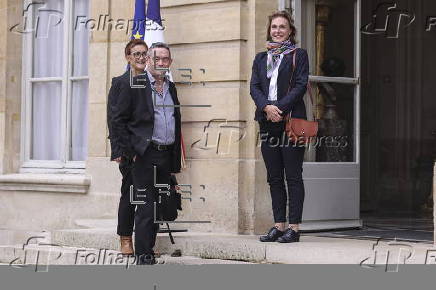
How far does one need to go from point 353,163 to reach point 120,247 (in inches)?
101

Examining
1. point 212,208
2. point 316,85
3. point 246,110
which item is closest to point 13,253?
point 212,208

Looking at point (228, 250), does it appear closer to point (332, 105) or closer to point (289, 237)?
point (289, 237)

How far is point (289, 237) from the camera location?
360 inches

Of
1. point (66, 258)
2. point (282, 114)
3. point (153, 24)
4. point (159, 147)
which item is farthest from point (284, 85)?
point (66, 258)

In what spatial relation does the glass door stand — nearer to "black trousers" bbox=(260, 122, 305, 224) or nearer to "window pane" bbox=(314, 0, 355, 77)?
"window pane" bbox=(314, 0, 355, 77)

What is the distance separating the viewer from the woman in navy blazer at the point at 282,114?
9.17 meters

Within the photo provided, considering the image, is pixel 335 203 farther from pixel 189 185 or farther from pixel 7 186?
pixel 7 186

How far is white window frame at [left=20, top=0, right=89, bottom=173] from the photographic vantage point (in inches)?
487

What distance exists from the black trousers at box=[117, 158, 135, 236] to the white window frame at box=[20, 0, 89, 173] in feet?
9.94

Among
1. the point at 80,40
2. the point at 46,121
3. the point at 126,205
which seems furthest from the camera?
the point at 46,121

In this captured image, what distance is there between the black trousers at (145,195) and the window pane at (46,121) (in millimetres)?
3893

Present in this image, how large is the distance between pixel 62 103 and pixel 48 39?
82cm

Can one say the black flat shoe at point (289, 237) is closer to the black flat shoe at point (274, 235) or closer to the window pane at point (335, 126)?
the black flat shoe at point (274, 235)

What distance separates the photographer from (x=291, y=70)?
30.5 feet
